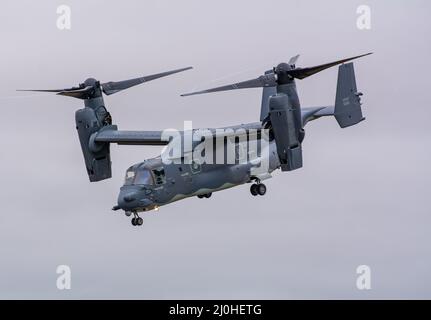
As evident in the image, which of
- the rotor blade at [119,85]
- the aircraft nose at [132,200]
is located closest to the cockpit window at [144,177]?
the aircraft nose at [132,200]

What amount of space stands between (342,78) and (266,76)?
3152mm

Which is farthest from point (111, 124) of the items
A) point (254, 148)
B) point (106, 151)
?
point (254, 148)

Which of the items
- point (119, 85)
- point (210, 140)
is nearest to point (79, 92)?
point (119, 85)

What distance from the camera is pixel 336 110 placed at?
233ft

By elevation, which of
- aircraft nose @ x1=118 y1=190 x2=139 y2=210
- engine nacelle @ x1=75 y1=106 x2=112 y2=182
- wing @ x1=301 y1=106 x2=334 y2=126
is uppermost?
wing @ x1=301 y1=106 x2=334 y2=126

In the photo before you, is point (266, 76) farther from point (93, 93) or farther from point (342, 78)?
point (93, 93)

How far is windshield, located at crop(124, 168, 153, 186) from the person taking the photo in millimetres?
72188

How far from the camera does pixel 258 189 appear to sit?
76.3 metres

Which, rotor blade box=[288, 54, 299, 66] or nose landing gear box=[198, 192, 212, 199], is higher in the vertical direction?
rotor blade box=[288, 54, 299, 66]

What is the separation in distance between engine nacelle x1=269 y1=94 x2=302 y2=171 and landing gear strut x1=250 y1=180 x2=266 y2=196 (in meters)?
6.50

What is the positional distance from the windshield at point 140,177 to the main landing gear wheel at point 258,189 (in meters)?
5.97

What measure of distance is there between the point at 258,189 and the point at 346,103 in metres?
7.17

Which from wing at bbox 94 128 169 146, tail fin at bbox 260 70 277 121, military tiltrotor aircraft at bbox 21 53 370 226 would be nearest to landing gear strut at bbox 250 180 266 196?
military tiltrotor aircraft at bbox 21 53 370 226

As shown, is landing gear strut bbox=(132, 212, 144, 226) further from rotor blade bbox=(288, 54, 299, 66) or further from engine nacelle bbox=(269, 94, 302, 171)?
rotor blade bbox=(288, 54, 299, 66)
